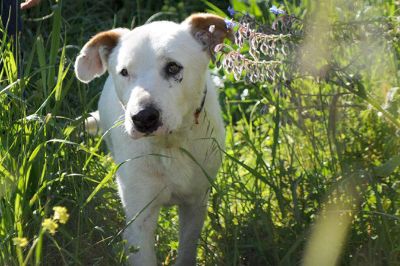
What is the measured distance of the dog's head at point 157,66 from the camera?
151 inches

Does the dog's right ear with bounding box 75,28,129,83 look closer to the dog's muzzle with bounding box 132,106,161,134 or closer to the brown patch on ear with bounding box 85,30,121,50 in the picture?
the brown patch on ear with bounding box 85,30,121,50

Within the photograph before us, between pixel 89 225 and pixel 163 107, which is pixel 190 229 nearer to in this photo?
pixel 89 225

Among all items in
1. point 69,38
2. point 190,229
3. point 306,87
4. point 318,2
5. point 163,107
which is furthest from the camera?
point 69,38

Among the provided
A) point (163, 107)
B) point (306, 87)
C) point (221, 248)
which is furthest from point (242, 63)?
point (306, 87)

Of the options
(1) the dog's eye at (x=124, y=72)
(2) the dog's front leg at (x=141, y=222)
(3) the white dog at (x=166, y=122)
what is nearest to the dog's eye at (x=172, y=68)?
(3) the white dog at (x=166, y=122)

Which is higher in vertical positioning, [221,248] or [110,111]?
[110,111]

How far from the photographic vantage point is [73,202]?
413cm

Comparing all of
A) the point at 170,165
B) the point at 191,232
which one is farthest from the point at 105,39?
the point at 191,232

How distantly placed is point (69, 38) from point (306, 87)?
2.15 meters

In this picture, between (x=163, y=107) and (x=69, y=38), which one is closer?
(x=163, y=107)

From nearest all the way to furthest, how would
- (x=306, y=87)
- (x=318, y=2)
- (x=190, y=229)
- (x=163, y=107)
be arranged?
1. (x=163, y=107)
2. (x=318, y=2)
3. (x=190, y=229)
4. (x=306, y=87)

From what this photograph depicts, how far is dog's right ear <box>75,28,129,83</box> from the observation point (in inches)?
172

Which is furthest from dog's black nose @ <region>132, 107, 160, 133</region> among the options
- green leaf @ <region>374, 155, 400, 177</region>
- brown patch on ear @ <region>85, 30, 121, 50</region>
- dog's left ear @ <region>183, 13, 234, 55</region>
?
green leaf @ <region>374, 155, 400, 177</region>

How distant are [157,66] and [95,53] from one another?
53cm
